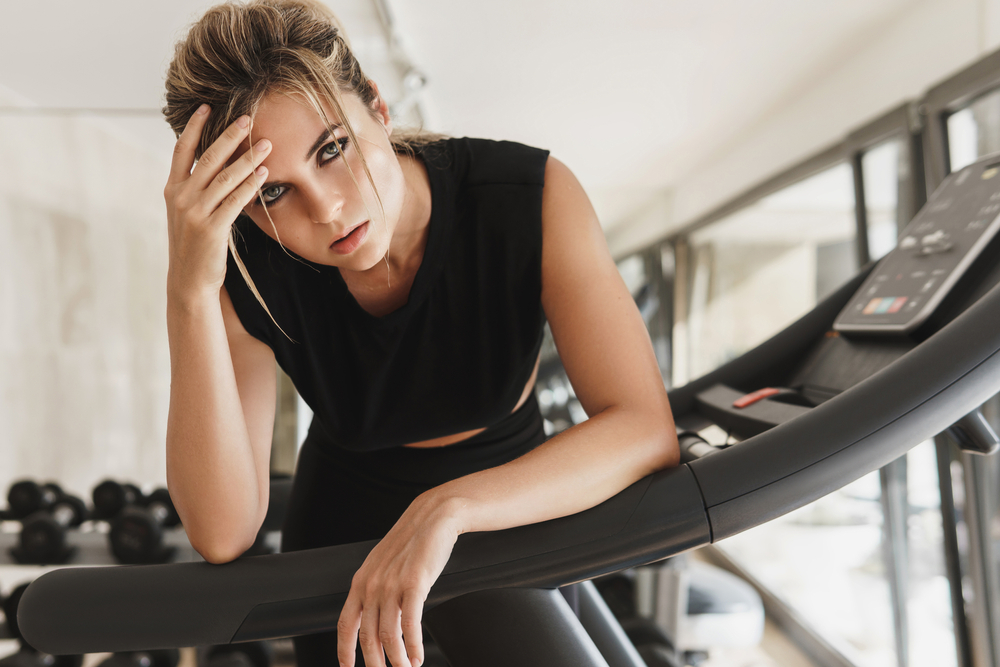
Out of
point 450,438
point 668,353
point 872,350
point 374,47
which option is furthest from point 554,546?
point 668,353

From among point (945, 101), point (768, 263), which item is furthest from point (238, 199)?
point (768, 263)

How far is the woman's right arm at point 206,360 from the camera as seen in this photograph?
2.25 ft

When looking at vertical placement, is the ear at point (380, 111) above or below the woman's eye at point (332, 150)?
above

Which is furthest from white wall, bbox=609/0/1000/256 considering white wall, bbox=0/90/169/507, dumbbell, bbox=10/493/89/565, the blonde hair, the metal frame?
white wall, bbox=0/90/169/507

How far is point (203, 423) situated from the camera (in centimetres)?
72

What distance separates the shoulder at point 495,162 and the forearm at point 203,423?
38cm

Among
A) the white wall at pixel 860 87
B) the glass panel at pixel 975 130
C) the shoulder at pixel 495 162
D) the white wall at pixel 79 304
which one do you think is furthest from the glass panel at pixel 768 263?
the white wall at pixel 79 304

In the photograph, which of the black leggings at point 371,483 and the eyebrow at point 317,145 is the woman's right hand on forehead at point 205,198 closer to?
the eyebrow at point 317,145

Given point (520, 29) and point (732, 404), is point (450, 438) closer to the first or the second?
point (732, 404)

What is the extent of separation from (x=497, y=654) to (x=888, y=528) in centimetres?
220

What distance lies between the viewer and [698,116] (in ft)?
11.0

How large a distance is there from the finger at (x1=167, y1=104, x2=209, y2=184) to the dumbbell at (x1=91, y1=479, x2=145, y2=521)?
1.85 meters

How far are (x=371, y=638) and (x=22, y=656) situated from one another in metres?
1.76

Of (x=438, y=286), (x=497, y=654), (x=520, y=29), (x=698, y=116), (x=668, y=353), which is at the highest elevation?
(x=520, y=29)
